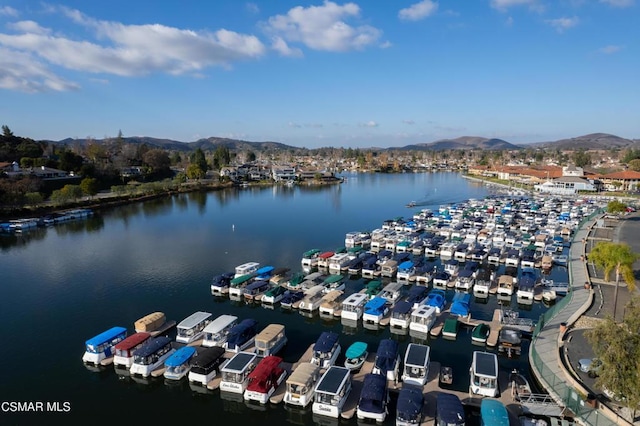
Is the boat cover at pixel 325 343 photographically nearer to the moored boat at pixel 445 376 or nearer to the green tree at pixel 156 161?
the moored boat at pixel 445 376

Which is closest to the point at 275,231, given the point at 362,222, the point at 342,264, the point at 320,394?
the point at 362,222

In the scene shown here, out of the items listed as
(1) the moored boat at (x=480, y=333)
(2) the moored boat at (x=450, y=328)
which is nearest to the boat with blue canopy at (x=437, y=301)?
(2) the moored boat at (x=450, y=328)

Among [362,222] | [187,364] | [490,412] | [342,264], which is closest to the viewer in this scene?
[490,412]

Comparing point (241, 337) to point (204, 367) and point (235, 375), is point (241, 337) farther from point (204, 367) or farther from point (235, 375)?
point (235, 375)

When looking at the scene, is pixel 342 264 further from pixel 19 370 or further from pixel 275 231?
pixel 19 370

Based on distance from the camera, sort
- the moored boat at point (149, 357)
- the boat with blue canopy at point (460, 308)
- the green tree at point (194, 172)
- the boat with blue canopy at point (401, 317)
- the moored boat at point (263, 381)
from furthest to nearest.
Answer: the green tree at point (194, 172), the boat with blue canopy at point (460, 308), the boat with blue canopy at point (401, 317), the moored boat at point (149, 357), the moored boat at point (263, 381)
